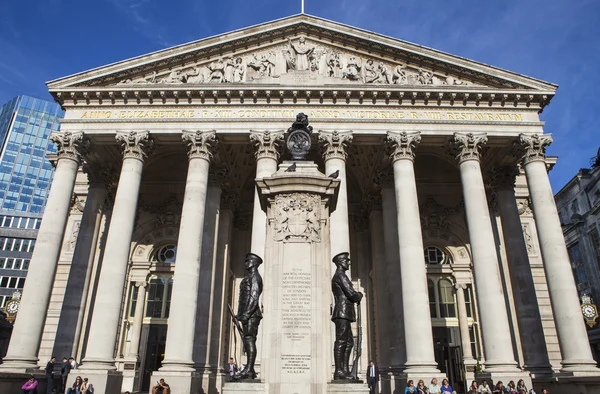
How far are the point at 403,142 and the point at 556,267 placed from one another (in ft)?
31.6

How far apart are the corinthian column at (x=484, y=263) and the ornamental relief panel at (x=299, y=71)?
14.3 ft

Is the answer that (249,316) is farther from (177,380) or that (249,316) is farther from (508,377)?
(508,377)

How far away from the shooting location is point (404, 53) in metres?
26.2

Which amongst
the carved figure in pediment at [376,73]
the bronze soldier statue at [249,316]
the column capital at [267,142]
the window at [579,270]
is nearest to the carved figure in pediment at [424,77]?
the carved figure in pediment at [376,73]

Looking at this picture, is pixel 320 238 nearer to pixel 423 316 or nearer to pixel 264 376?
pixel 264 376

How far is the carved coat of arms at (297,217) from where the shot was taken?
934 centimetres

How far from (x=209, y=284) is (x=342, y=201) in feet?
29.2

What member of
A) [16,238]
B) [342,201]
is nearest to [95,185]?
[342,201]

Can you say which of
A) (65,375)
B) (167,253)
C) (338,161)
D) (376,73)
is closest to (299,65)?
(376,73)

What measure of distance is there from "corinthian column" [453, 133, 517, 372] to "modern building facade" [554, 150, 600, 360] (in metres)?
27.9

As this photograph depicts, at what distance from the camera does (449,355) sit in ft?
94.9

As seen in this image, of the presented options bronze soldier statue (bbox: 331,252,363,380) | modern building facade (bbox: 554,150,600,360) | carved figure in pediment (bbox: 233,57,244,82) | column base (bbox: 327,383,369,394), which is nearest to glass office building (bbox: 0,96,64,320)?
carved figure in pediment (bbox: 233,57,244,82)

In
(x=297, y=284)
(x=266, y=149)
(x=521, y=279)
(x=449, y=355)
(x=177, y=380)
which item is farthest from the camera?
(x=449, y=355)

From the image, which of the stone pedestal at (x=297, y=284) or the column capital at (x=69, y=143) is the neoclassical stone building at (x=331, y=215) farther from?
the stone pedestal at (x=297, y=284)
